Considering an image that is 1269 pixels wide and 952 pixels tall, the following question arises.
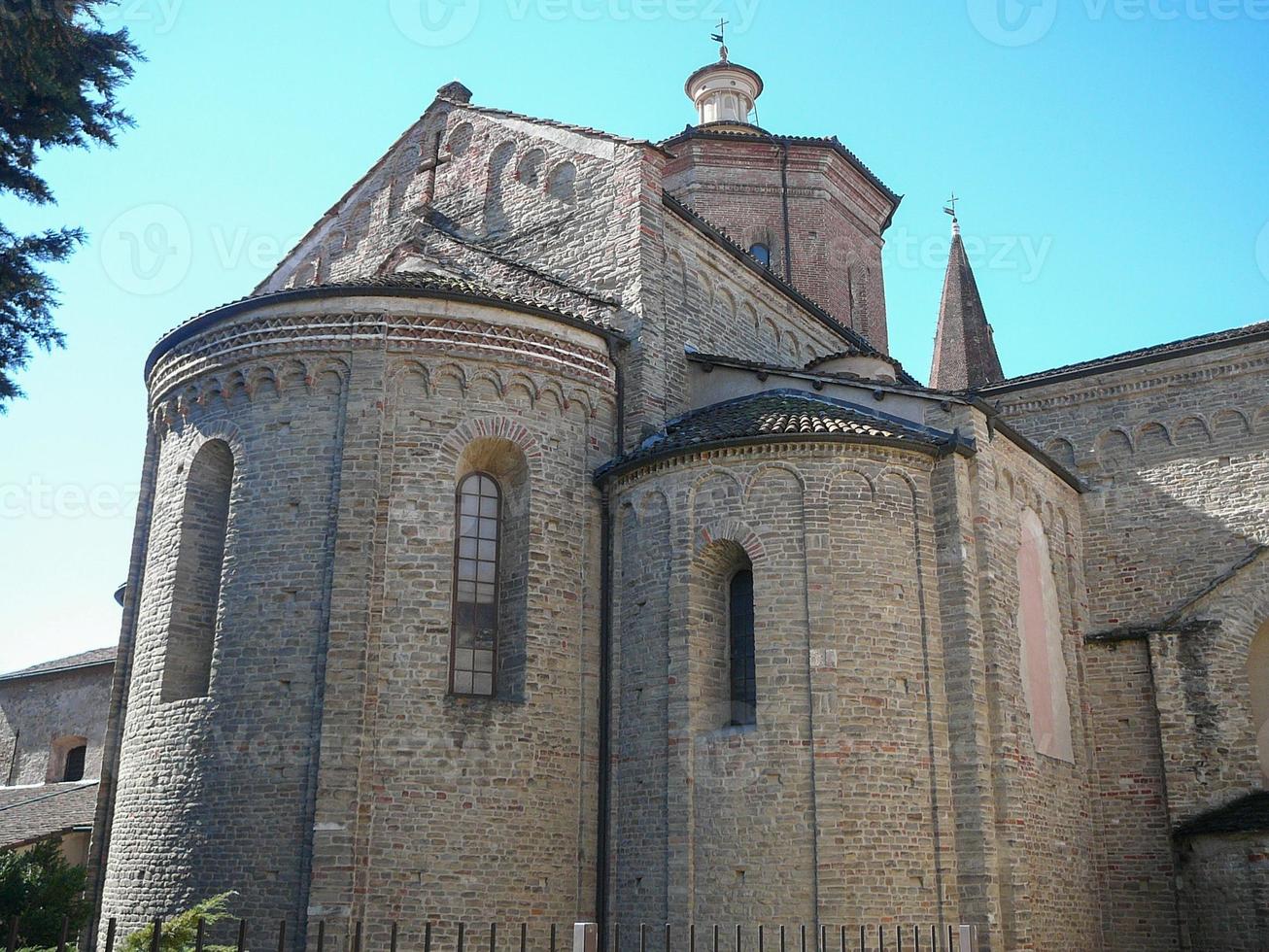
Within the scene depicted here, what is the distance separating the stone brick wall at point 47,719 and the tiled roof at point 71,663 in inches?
4.8

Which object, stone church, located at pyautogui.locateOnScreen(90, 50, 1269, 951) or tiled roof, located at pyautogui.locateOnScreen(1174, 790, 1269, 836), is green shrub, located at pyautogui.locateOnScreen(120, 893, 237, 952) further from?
tiled roof, located at pyautogui.locateOnScreen(1174, 790, 1269, 836)

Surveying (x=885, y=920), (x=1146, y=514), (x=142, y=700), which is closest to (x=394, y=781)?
(x=142, y=700)

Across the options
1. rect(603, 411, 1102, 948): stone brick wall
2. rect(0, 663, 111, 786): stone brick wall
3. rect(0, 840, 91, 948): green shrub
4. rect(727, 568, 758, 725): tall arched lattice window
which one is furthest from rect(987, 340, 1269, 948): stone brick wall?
rect(0, 663, 111, 786): stone brick wall

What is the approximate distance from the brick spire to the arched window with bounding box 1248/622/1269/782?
1090 centimetres

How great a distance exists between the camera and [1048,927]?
14.5 m

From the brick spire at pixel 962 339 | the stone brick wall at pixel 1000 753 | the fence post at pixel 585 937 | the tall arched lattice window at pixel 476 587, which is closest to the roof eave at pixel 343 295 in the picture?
the tall arched lattice window at pixel 476 587

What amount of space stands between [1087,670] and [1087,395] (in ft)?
16.3

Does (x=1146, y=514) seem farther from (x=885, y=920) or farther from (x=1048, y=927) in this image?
(x=885, y=920)

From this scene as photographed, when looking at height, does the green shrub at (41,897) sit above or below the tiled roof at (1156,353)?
below

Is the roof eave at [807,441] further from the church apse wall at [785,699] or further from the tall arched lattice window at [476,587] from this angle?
the tall arched lattice window at [476,587]

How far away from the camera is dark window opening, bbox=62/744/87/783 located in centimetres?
2458

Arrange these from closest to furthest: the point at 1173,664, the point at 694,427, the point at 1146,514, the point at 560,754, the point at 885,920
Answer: the point at 885,920 < the point at 560,754 < the point at 694,427 < the point at 1173,664 < the point at 1146,514

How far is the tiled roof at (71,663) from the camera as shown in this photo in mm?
24656

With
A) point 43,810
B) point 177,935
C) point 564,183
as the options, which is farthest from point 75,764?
point 177,935
